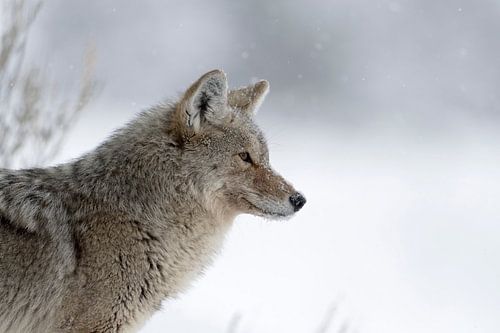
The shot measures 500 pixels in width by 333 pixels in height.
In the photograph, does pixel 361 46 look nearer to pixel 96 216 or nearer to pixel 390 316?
pixel 390 316

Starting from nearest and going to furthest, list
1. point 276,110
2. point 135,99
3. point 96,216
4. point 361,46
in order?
point 96,216 < point 135,99 < point 276,110 < point 361,46

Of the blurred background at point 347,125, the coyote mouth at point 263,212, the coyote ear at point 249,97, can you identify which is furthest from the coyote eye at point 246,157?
the blurred background at point 347,125

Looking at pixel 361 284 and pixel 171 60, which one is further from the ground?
pixel 171 60

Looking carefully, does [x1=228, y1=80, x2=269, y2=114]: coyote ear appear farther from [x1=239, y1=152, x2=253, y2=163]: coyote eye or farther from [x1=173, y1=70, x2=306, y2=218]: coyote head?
[x1=239, y1=152, x2=253, y2=163]: coyote eye

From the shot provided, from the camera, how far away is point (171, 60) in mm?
26469

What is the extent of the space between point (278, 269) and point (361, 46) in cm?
1399

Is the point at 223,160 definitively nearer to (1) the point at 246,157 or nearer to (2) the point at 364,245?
(1) the point at 246,157

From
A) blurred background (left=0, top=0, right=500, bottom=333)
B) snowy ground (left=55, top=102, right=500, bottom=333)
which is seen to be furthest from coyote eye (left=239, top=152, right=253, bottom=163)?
blurred background (left=0, top=0, right=500, bottom=333)

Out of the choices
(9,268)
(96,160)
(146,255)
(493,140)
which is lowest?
(9,268)

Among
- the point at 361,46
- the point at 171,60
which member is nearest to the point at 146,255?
the point at 171,60

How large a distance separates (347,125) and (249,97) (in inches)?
910

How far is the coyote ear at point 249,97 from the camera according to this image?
15.7 feet

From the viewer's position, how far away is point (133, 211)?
4.30 meters

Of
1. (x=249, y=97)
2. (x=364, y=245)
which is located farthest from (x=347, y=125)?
(x=249, y=97)
